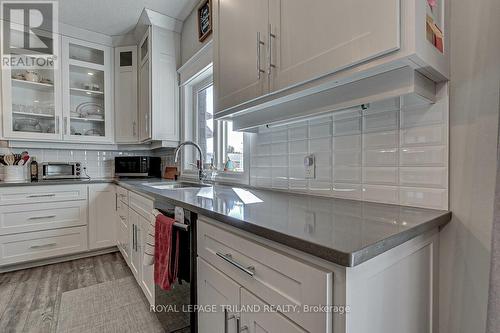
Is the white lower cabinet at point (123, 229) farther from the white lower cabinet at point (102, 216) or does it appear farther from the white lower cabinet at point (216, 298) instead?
the white lower cabinet at point (216, 298)

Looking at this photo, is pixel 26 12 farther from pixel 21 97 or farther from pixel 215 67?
pixel 215 67

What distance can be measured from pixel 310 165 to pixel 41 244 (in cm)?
277

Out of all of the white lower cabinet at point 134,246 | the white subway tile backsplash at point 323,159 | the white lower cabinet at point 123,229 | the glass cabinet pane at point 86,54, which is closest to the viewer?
the white subway tile backsplash at point 323,159

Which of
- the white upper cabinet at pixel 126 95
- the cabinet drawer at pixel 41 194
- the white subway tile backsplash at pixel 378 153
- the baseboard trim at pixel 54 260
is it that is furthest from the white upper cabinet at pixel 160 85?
the white subway tile backsplash at pixel 378 153

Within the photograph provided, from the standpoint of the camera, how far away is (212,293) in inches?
39.8

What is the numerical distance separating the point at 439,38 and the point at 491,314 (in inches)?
31.4

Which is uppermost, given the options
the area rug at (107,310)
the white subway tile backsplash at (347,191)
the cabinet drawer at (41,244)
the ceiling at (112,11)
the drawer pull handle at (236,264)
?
the ceiling at (112,11)

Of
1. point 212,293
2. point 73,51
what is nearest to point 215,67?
point 212,293

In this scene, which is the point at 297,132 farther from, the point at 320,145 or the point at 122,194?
the point at 122,194

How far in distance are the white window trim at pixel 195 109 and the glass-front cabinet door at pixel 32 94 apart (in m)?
1.39

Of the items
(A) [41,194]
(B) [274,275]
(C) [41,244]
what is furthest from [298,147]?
(C) [41,244]

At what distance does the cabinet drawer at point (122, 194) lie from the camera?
2.32 metres

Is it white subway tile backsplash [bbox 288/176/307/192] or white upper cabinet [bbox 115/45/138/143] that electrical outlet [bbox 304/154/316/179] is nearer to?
white subway tile backsplash [bbox 288/176/307/192]

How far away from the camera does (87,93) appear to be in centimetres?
302
